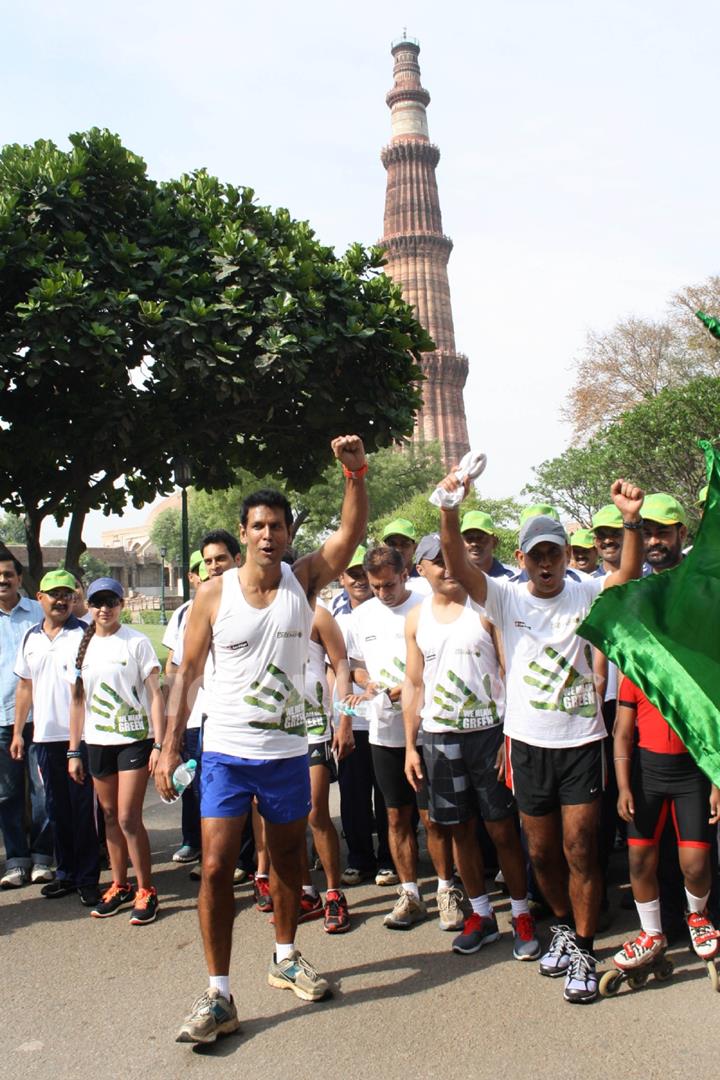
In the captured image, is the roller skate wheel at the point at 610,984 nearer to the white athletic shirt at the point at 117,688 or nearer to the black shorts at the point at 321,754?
the black shorts at the point at 321,754

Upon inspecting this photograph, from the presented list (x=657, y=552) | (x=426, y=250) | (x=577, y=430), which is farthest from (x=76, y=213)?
(x=426, y=250)

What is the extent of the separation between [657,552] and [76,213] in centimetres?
751

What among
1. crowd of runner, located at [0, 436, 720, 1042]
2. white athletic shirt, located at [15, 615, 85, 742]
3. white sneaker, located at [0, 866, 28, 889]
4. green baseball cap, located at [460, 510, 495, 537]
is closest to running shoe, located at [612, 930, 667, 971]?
crowd of runner, located at [0, 436, 720, 1042]

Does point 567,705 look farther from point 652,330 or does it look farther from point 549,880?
point 652,330

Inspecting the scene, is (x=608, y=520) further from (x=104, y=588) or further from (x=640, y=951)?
(x=104, y=588)

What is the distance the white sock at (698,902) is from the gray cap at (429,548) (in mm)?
1891

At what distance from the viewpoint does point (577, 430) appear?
1425 inches

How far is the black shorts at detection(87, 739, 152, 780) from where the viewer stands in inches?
216

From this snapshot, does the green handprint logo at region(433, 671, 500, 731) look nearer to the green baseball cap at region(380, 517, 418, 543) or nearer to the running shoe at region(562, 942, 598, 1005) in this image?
the running shoe at region(562, 942, 598, 1005)

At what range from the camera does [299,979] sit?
13.7ft

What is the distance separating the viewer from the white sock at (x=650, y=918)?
13.8 ft

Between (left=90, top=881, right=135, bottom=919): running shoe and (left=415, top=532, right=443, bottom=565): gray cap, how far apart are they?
8.17ft

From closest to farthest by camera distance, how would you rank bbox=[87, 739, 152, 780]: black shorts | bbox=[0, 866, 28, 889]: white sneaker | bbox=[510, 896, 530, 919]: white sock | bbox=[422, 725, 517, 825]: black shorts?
bbox=[510, 896, 530, 919]: white sock, bbox=[422, 725, 517, 825]: black shorts, bbox=[87, 739, 152, 780]: black shorts, bbox=[0, 866, 28, 889]: white sneaker

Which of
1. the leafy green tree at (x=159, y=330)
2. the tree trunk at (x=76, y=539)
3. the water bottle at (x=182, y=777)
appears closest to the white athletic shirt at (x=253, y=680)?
the water bottle at (x=182, y=777)
